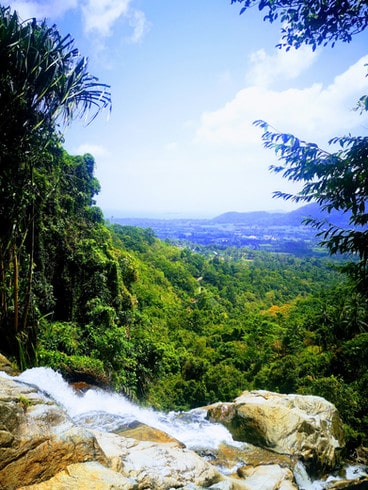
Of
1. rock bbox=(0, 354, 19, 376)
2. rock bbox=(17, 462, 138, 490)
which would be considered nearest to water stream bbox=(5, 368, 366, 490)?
rock bbox=(0, 354, 19, 376)

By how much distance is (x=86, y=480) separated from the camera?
4.22 m

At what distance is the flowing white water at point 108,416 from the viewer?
8.05 meters

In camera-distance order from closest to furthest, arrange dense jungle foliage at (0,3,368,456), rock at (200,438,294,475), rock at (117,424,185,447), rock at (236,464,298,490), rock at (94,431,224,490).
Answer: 1. rock at (94,431,224,490)
2. dense jungle foliage at (0,3,368,456)
3. rock at (236,464,298,490)
4. rock at (117,424,185,447)
5. rock at (200,438,294,475)

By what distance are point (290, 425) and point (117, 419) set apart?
5.84 m

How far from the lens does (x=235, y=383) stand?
72.6ft

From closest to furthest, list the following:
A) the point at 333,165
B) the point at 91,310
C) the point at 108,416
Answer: the point at 333,165, the point at 108,416, the point at 91,310

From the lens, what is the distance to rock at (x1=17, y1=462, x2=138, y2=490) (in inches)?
160

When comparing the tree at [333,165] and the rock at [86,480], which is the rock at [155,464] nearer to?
the rock at [86,480]

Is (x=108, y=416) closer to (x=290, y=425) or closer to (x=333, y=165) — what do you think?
(x=290, y=425)

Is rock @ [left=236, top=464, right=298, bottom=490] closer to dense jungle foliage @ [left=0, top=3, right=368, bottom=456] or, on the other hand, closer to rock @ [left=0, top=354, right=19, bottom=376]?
dense jungle foliage @ [left=0, top=3, right=368, bottom=456]

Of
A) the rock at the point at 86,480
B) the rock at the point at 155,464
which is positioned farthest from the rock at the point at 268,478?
the rock at the point at 86,480

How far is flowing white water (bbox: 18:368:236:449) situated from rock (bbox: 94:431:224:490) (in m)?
1.98

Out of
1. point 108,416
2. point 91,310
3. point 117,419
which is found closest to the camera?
point 117,419

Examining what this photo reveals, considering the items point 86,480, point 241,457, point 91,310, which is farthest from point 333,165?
point 91,310
